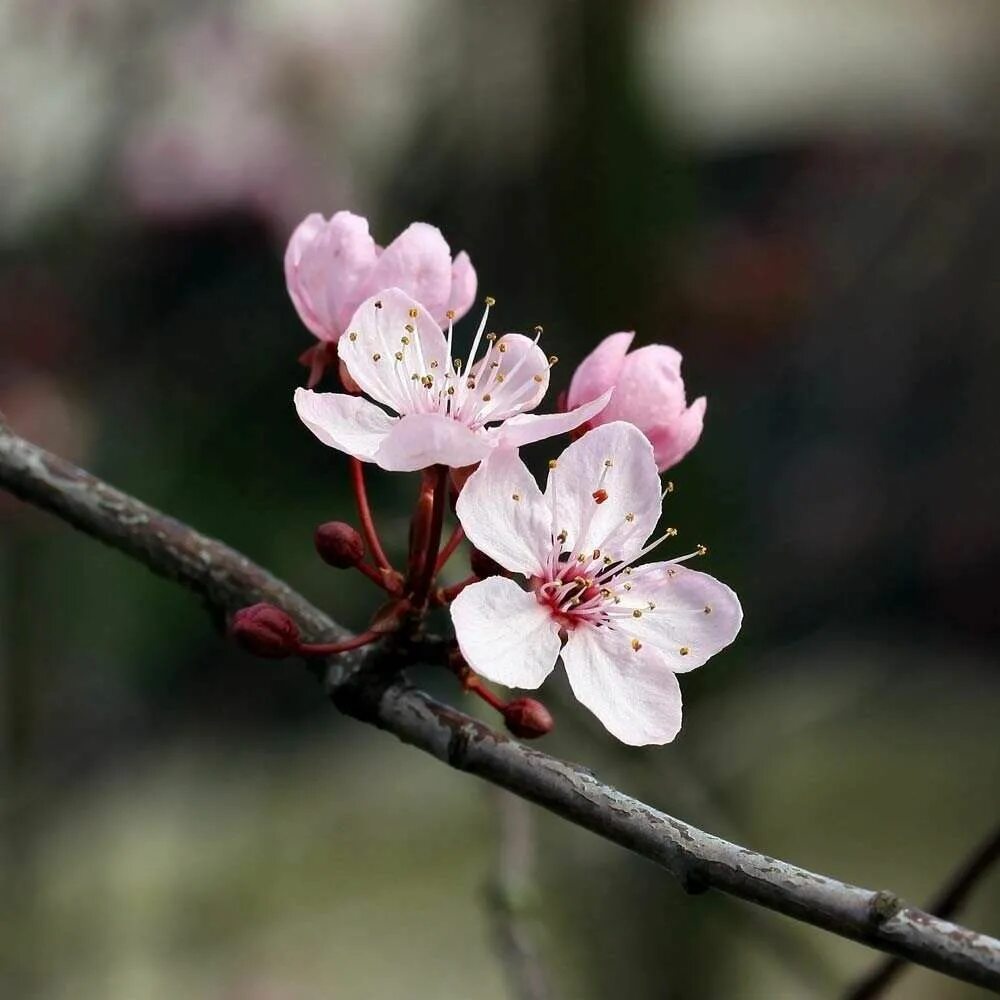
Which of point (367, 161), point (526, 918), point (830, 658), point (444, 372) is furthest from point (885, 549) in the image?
point (444, 372)

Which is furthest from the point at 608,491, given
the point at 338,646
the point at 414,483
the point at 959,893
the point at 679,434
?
the point at 414,483

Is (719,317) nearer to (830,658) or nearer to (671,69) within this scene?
(671,69)

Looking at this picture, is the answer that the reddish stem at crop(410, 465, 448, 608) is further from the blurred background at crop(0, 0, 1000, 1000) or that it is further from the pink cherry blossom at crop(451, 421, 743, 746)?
the blurred background at crop(0, 0, 1000, 1000)

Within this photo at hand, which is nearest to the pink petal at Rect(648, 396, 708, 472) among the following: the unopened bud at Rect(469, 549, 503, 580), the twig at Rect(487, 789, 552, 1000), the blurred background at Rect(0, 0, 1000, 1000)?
the unopened bud at Rect(469, 549, 503, 580)

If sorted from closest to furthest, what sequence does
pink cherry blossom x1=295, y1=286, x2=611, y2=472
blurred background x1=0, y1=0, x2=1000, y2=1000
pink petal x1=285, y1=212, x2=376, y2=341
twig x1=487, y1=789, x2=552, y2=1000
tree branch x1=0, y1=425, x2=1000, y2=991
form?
1. tree branch x1=0, y1=425, x2=1000, y2=991
2. pink cherry blossom x1=295, y1=286, x2=611, y2=472
3. pink petal x1=285, y1=212, x2=376, y2=341
4. twig x1=487, y1=789, x2=552, y2=1000
5. blurred background x1=0, y1=0, x2=1000, y2=1000

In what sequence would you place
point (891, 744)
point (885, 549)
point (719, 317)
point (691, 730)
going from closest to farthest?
point (691, 730)
point (719, 317)
point (885, 549)
point (891, 744)

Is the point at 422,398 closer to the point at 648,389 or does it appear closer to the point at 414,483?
the point at 648,389
